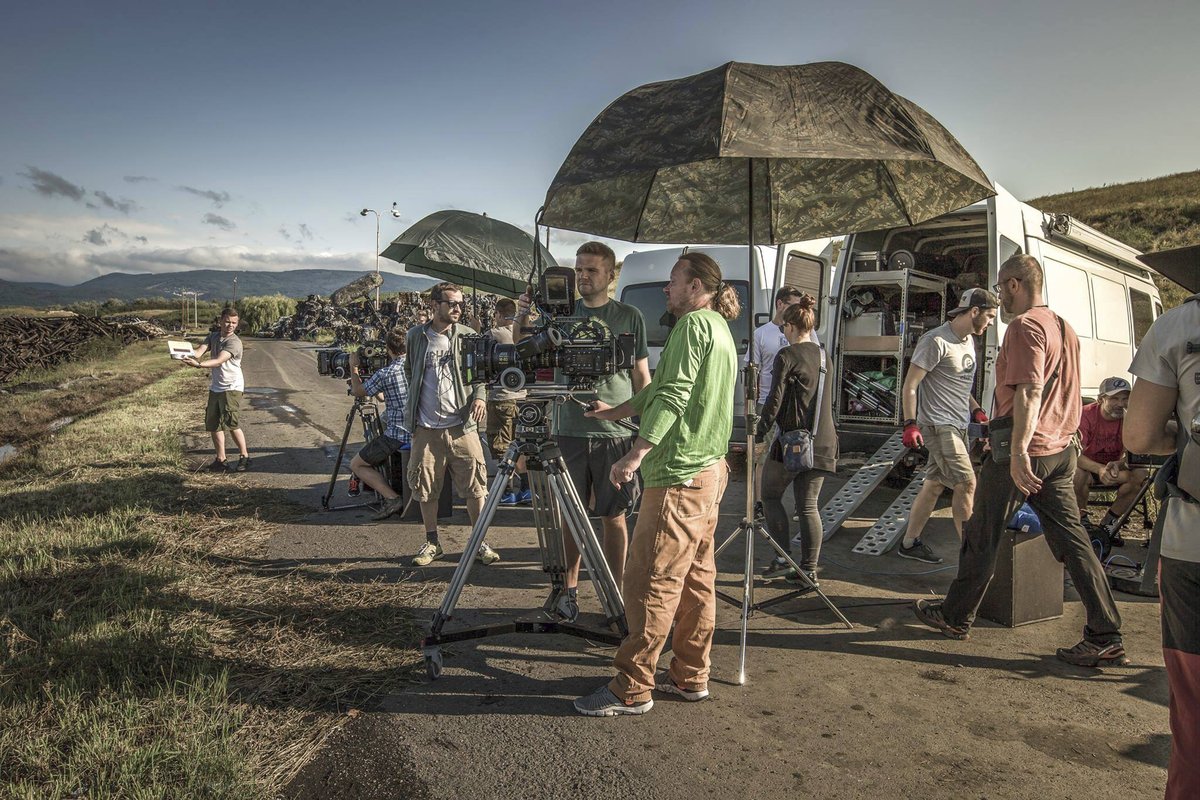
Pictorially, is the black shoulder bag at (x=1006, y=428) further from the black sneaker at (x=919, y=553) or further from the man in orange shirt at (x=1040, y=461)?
the black sneaker at (x=919, y=553)

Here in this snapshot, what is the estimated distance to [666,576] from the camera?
2.92 m

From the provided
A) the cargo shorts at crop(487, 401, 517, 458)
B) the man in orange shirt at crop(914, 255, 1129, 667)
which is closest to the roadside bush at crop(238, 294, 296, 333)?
the cargo shorts at crop(487, 401, 517, 458)

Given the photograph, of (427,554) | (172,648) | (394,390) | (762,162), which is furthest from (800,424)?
(172,648)

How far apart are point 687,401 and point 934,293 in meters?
6.99

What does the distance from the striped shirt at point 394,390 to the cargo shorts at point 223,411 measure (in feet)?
9.68

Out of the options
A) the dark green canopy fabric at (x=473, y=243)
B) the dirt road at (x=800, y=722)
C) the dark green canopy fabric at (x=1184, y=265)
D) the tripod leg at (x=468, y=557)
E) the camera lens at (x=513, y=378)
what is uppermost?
the dark green canopy fabric at (x=473, y=243)

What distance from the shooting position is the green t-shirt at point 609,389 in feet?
12.6

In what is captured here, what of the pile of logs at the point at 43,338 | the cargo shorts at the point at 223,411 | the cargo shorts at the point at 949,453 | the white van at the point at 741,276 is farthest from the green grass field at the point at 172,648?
the pile of logs at the point at 43,338

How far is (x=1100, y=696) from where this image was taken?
10.7 feet

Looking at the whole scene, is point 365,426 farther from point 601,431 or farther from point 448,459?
point 601,431

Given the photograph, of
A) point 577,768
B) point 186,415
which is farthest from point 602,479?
point 186,415

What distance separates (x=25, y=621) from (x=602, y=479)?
3.33 metres

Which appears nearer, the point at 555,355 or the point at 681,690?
the point at 681,690

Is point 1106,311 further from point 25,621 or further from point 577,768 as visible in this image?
point 25,621
